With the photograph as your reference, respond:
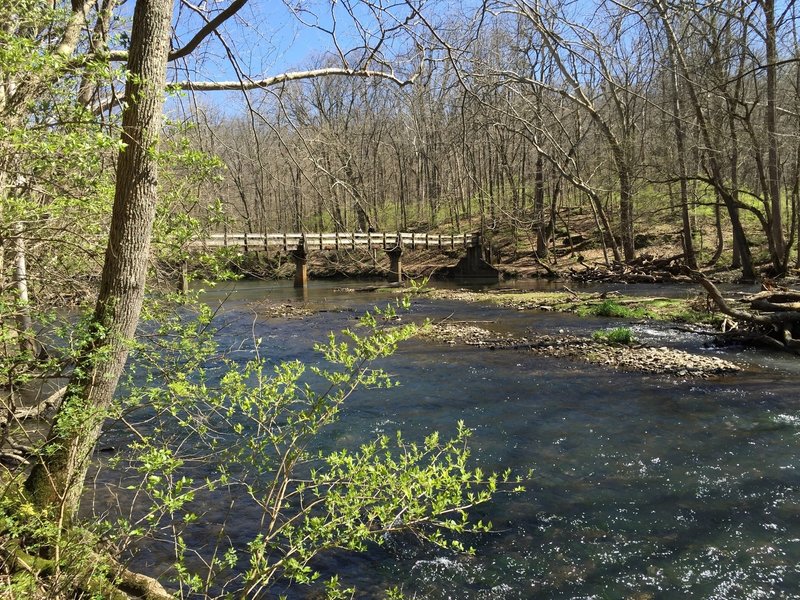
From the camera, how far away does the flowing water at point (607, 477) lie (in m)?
4.33

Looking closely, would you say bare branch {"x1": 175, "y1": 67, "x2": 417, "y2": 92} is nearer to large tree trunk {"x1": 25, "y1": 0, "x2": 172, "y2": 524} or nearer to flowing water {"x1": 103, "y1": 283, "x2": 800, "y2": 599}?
large tree trunk {"x1": 25, "y1": 0, "x2": 172, "y2": 524}

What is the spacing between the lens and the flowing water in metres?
4.33

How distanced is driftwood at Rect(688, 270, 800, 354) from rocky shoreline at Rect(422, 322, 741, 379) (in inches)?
49.6

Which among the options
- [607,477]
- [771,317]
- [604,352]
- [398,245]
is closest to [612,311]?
[604,352]

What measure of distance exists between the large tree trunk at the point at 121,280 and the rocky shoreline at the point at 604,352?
622cm

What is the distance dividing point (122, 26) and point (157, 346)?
106 inches

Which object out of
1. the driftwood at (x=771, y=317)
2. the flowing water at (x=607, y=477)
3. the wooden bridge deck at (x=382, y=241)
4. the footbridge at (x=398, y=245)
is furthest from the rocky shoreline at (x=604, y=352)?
the footbridge at (x=398, y=245)

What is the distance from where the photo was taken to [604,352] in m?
11.7

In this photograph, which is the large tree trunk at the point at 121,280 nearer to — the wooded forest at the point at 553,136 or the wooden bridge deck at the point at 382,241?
the wooded forest at the point at 553,136

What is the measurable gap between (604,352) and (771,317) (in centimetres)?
330

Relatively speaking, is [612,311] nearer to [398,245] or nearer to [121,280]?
[121,280]

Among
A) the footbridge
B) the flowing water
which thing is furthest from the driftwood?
the footbridge

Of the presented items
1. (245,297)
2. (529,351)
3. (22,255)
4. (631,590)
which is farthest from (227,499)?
(245,297)

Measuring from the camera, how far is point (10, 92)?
3320 mm
